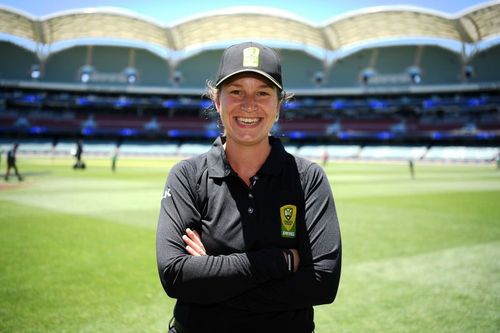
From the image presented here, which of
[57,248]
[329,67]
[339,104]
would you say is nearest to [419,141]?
[339,104]

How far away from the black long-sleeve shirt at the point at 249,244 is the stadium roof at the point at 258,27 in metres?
67.2

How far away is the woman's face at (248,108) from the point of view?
2521mm

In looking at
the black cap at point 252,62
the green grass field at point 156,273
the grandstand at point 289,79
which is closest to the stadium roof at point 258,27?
the grandstand at point 289,79

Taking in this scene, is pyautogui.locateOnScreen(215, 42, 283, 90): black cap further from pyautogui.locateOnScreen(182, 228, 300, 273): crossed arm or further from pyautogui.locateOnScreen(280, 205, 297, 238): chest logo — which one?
pyautogui.locateOnScreen(182, 228, 300, 273): crossed arm

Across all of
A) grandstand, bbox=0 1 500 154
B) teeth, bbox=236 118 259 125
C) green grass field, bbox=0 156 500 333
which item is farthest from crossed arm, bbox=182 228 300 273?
grandstand, bbox=0 1 500 154

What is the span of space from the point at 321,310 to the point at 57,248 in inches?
217

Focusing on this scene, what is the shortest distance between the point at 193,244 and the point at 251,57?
50.2 inches

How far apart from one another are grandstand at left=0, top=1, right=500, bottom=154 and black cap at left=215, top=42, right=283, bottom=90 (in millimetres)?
65705

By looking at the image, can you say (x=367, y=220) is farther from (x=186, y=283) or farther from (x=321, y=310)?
(x=186, y=283)

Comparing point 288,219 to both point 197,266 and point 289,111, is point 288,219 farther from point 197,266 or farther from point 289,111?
point 289,111

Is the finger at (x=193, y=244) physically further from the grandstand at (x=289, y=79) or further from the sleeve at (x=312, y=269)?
the grandstand at (x=289, y=79)

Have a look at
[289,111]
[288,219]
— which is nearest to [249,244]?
[288,219]

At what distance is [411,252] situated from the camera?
7.86m

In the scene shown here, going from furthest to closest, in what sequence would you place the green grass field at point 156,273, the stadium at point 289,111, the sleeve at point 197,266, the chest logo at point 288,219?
the stadium at point 289,111, the green grass field at point 156,273, the chest logo at point 288,219, the sleeve at point 197,266
